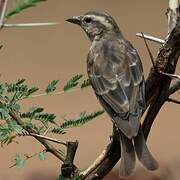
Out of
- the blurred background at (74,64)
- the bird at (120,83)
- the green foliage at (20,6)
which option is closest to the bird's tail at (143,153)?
the bird at (120,83)

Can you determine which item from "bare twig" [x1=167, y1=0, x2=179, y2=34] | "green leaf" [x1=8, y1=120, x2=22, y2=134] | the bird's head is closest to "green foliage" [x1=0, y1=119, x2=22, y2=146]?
"green leaf" [x1=8, y1=120, x2=22, y2=134]

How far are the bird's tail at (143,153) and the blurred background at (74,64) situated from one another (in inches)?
48.9

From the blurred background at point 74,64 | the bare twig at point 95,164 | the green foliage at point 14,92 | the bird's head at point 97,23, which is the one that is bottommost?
the blurred background at point 74,64

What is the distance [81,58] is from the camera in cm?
263

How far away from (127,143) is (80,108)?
126 cm

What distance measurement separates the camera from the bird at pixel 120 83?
129cm

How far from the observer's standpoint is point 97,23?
6.63ft

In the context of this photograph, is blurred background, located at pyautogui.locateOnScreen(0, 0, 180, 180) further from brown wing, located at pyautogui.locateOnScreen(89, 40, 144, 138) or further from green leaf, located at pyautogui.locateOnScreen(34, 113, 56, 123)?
green leaf, located at pyautogui.locateOnScreen(34, 113, 56, 123)

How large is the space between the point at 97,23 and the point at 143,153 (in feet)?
2.72

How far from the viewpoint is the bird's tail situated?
1.25 m

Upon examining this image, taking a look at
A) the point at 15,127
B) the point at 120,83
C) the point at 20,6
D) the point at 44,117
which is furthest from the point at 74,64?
the point at 20,6

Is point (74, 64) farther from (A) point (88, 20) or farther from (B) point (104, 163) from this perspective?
(B) point (104, 163)

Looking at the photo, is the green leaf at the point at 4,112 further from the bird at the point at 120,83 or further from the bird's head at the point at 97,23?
the bird's head at the point at 97,23

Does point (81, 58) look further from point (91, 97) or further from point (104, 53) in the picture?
point (104, 53)
